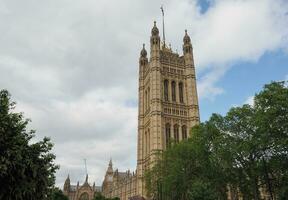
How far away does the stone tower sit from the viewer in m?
78.6

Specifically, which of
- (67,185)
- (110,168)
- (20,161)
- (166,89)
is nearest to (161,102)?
(166,89)

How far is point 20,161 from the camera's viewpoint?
62.3ft

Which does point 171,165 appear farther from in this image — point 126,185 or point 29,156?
point 126,185

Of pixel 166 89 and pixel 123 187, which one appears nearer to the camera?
pixel 166 89

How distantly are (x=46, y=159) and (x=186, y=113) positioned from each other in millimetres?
63861

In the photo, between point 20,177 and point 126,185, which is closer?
point 20,177

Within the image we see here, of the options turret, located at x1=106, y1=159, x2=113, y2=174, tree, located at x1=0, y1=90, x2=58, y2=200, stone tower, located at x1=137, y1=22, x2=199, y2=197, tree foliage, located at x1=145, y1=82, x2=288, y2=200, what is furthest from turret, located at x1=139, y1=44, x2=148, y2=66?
tree, located at x1=0, y1=90, x2=58, y2=200

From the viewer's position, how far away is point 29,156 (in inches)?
808

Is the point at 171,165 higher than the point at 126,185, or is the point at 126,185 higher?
the point at 126,185

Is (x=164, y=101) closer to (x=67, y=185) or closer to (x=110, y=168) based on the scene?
(x=67, y=185)

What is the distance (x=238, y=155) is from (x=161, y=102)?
44.4m

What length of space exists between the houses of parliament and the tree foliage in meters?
28.6

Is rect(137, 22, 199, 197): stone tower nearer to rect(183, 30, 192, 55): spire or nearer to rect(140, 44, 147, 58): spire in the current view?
rect(183, 30, 192, 55): spire

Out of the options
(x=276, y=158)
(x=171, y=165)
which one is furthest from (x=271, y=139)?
(x=171, y=165)
